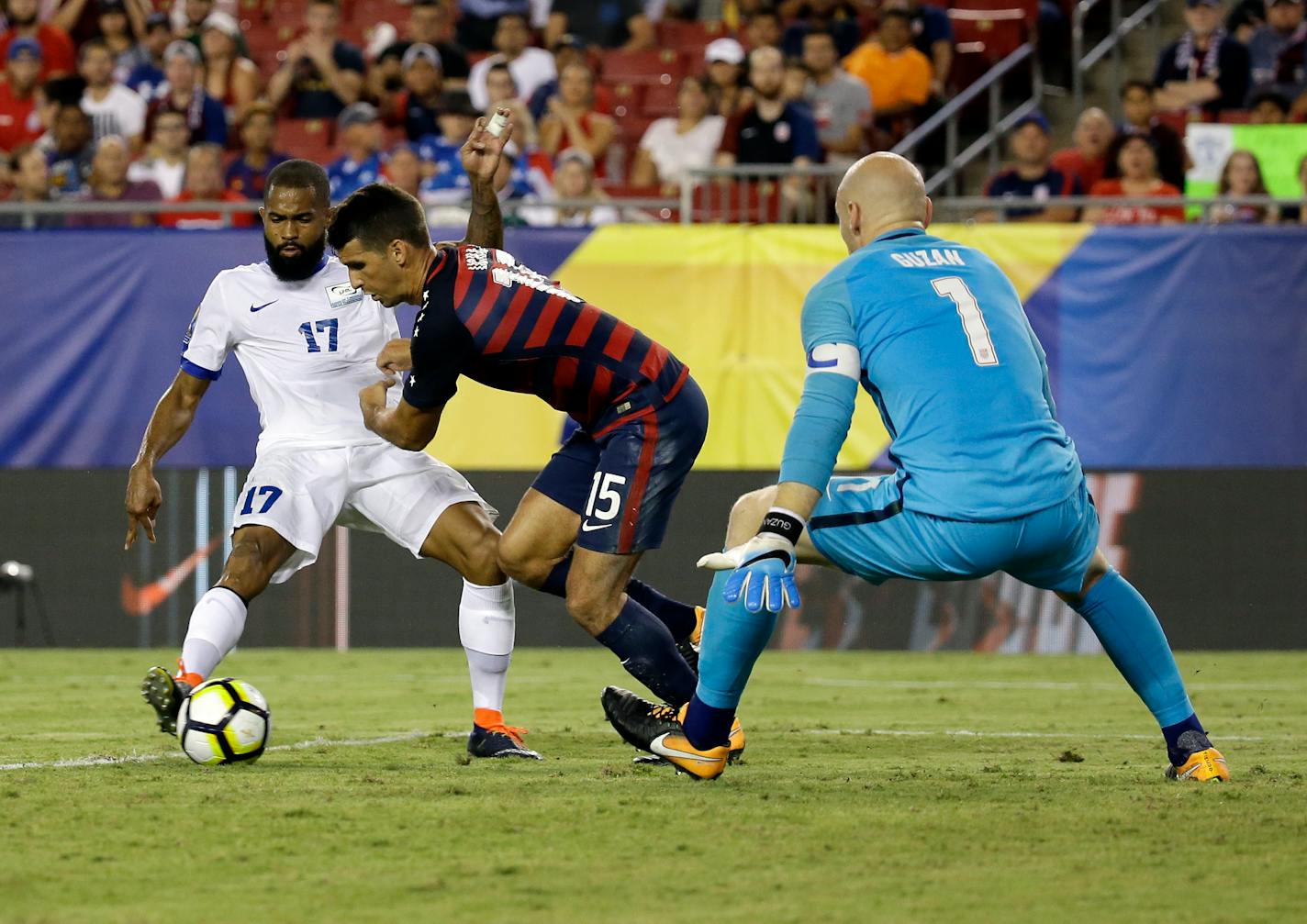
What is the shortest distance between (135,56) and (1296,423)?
34.3 ft

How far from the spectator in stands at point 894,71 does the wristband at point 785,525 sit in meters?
10.1

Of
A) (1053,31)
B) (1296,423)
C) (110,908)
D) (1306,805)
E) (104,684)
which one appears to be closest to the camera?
(110,908)

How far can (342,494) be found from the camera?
705cm

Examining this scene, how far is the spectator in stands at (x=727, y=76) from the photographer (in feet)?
48.6

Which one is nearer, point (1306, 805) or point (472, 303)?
point (1306, 805)

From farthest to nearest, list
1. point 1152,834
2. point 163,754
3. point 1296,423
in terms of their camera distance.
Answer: point 1296,423 → point 163,754 → point 1152,834

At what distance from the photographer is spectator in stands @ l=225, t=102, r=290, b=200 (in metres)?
14.5

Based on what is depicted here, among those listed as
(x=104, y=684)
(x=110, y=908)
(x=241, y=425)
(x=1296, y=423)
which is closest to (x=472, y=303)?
(x=110, y=908)

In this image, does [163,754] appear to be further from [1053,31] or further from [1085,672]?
[1053,31]

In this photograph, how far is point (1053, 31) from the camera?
51.9 ft

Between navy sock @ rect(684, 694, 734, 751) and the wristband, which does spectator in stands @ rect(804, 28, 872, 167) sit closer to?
navy sock @ rect(684, 694, 734, 751)

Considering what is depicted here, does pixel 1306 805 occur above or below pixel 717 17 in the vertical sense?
below

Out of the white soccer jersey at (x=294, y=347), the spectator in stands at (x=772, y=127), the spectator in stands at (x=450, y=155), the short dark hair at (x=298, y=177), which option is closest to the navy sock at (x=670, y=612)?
the white soccer jersey at (x=294, y=347)

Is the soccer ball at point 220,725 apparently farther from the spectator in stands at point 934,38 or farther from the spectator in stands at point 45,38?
the spectator in stands at point 45,38
